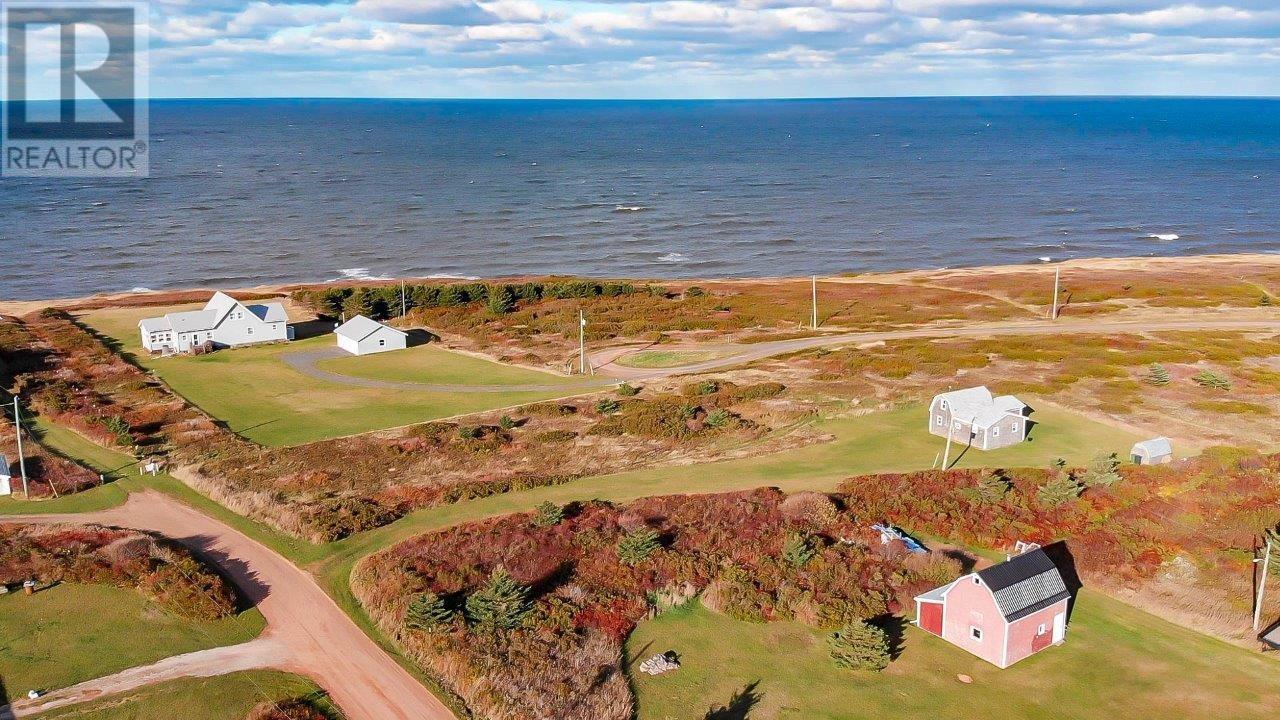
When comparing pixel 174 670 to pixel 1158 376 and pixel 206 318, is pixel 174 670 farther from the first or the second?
pixel 1158 376

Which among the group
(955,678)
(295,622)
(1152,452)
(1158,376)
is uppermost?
(1158,376)

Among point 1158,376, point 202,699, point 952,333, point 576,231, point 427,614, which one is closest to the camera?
point 202,699

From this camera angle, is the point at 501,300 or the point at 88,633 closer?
the point at 88,633

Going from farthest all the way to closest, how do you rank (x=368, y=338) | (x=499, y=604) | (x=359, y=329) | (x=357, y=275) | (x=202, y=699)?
(x=357, y=275) < (x=359, y=329) < (x=368, y=338) < (x=499, y=604) < (x=202, y=699)

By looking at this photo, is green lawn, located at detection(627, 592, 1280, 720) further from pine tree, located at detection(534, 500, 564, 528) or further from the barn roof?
pine tree, located at detection(534, 500, 564, 528)

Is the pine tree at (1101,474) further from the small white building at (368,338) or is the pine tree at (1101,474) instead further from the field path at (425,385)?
the small white building at (368,338)

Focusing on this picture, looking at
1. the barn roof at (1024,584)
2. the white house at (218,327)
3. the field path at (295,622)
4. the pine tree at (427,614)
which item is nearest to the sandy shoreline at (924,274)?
the white house at (218,327)

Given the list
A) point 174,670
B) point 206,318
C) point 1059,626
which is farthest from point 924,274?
point 174,670
